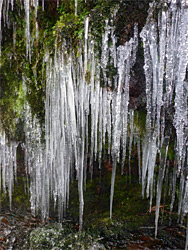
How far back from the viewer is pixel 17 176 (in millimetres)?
5277

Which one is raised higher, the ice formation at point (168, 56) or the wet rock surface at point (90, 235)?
the ice formation at point (168, 56)

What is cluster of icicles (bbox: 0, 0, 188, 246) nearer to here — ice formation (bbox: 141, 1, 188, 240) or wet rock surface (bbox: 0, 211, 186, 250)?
ice formation (bbox: 141, 1, 188, 240)

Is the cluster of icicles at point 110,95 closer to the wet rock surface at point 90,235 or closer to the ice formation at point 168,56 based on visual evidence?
the ice formation at point 168,56

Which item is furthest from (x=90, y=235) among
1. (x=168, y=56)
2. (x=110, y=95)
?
(x=168, y=56)

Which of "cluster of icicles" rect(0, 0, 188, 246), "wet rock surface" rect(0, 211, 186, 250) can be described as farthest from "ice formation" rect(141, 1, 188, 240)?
"wet rock surface" rect(0, 211, 186, 250)

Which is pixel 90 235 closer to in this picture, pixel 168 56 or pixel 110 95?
pixel 110 95

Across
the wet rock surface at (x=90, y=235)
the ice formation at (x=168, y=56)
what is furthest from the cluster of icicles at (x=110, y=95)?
the wet rock surface at (x=90, y=235)

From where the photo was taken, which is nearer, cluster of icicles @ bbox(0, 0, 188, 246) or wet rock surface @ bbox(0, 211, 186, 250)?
cluster of icicles @ bbox(0, 0, 188, 246)

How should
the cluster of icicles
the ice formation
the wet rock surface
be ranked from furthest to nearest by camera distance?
1. the wet rock surface
2. the cluster of icicles
3. the ice formation

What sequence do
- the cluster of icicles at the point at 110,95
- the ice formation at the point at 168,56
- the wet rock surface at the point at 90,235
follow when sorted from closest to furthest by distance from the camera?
the ice formation at the point at 168,56 → the cluster of icicles at the point at 110,95 → the wet rock surface at the point at 90,235

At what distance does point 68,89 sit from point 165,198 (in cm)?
318

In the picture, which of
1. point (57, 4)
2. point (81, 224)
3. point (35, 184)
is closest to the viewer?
point (57, 4)

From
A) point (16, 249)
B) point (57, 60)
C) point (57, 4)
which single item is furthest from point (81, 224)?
point (57, 4)

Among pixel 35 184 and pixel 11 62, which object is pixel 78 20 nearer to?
pixel 11 62
